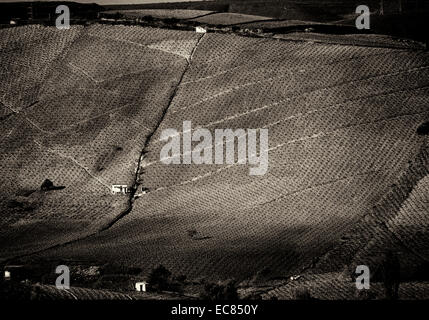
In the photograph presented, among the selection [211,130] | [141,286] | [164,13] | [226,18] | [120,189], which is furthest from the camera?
[164,13]

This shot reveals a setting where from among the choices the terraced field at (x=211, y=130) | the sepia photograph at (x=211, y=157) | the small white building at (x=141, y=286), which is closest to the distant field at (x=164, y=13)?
the sepia photograph at (x=211, y=157)

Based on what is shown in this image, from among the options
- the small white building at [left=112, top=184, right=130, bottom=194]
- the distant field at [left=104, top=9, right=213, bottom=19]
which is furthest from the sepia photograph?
the distant field at [left=104, top=9, right=213, bottom=19]

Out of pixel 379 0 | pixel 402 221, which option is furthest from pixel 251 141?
pixel 379 0

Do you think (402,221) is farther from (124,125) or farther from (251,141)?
(124,125)

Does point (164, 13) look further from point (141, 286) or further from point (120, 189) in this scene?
point (141, 286)

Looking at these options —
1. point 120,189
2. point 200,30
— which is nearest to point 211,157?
point 120,189

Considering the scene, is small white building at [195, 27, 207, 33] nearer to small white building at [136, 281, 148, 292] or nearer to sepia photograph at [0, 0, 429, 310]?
sepia photograph at [0, 0, 429, 310]
